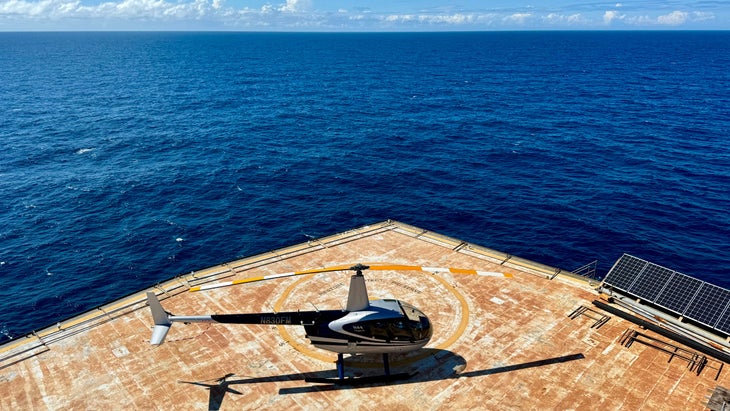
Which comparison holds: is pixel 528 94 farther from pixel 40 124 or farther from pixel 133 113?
pixel 40 124

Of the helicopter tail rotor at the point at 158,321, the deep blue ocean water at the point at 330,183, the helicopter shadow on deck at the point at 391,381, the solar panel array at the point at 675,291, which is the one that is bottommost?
the deep blue ocean water at the point at 330,183

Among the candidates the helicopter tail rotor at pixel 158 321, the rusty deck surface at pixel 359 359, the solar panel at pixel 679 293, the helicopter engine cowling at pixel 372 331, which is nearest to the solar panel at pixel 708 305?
the solar panel at pixel 679 293

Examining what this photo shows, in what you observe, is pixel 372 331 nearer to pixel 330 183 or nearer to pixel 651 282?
pixel 651 282

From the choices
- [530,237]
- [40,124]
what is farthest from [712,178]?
[40,124]

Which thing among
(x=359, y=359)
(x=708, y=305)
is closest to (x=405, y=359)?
(x=359, y=359)

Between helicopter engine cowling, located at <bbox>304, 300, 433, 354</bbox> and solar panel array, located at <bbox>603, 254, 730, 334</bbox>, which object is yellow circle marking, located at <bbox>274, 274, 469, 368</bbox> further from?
solar panel array, located at <bbox>603, 254, 730, 334</bbox>

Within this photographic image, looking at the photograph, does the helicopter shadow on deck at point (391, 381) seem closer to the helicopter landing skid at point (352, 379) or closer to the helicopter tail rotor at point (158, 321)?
the helicopter landing skid at point (352, 379)

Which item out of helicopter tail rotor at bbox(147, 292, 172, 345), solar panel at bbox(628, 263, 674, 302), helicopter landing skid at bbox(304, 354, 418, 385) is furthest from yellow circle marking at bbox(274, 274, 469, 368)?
solar panel at bbox(628, 263, 674, 302)
